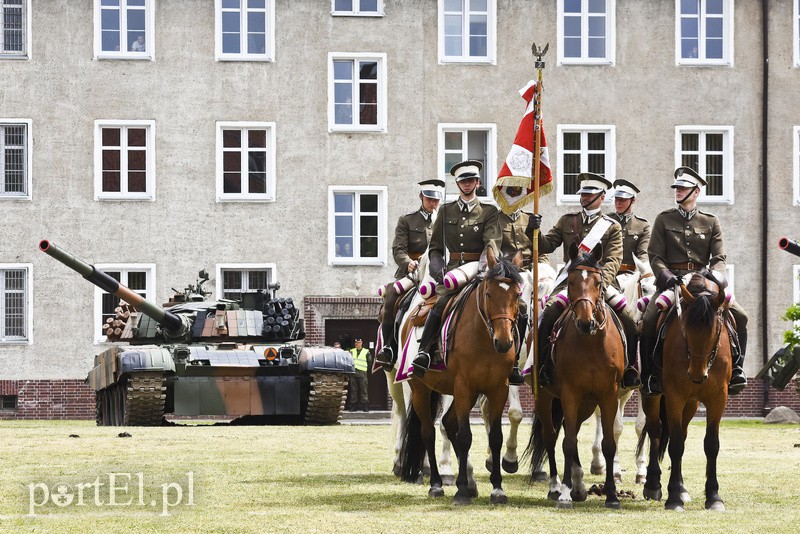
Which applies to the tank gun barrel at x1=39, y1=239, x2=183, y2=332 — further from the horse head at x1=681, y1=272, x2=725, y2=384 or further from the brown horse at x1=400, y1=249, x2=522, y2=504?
the horse head at x1=681, y1=272, x2=725, y2=384

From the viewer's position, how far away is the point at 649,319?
16.7m

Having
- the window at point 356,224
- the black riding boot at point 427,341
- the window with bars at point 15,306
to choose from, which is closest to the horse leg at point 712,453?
the black riding boot at point 427,341

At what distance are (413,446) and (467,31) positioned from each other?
28.4m

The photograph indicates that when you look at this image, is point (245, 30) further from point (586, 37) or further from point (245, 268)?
point (586, 37)

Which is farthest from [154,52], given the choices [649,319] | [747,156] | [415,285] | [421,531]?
[421,531]

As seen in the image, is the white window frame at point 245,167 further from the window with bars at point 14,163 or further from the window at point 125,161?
the window with bars at point 14,163

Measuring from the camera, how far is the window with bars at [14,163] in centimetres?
4347

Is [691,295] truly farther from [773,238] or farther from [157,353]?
[773,238]

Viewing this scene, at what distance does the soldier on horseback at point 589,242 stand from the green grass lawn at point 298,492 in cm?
143

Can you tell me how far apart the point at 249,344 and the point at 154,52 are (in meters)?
13.2

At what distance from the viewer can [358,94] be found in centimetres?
4456

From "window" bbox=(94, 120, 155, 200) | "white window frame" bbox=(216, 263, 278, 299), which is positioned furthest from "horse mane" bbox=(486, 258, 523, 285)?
"window" bbox=(94, 120, 155, 200)

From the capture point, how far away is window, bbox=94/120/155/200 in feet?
143

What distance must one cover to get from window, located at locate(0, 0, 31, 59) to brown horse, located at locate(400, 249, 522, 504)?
96.0 feet
